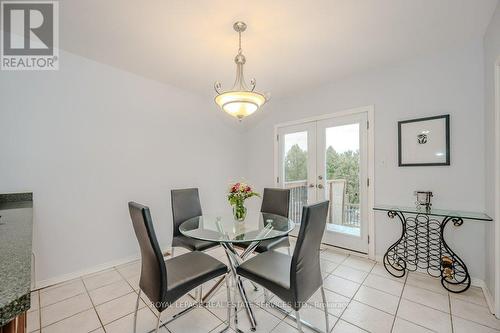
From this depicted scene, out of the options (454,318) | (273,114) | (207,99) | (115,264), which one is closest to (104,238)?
(115,264)

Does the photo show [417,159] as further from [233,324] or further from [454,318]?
[233,324]

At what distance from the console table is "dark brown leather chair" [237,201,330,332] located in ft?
4.91

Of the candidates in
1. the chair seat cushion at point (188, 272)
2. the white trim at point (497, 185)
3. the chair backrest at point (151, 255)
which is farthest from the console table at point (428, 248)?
the chair backrest at point (151, 255)

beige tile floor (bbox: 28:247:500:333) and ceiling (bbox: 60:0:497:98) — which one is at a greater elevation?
ceiling (bbox: 60:0:497:98)

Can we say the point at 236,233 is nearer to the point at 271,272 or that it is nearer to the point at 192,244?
the point at 271,272

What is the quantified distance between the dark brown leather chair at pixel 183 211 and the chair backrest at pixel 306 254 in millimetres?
1221

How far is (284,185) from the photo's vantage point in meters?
3.91

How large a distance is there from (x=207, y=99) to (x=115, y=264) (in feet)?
9.15

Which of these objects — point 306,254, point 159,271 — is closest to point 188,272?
point 159,271

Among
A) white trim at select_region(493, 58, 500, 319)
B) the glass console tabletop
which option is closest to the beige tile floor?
white trim at select_region(493, 58, 500, 319)

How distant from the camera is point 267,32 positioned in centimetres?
207

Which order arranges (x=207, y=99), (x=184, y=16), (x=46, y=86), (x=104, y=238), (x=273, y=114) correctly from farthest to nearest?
(x=273, y=114)
(x=207, y=99)
(x=104, y=238)
(x=46, y=86)
(x=184, y=16)

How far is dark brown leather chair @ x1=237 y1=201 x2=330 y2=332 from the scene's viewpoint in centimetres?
138

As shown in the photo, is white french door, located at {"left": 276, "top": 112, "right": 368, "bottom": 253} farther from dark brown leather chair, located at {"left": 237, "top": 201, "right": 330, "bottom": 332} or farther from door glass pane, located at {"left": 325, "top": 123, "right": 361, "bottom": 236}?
dark brown leather chair, located at {"left": 237, "top": 201, "right": 330, "bottom": 332}
